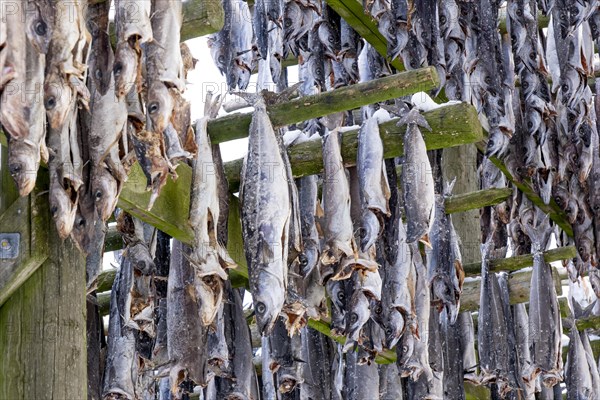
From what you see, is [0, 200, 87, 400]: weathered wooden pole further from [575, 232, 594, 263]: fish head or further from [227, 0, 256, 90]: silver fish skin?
[575, 232, 594, 263]: fish head

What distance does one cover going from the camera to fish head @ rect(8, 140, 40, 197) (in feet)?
13.0

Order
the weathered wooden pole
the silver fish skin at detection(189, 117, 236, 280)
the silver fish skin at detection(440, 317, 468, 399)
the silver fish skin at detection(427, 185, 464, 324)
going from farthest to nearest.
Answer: the silver fish skin at detection(440, 317, 468, 399) < the silver fish skin at detection(427, 185, 464, 324) < the silver fish skin at detection(189, 117, 236, 280) < the weathered wooden pole

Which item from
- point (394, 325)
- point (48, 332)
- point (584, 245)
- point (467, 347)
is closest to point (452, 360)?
point (467, 347)

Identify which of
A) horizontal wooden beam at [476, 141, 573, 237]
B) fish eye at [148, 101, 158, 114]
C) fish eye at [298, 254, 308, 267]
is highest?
horizontal wooden beam at [476, 141, 573, 237]

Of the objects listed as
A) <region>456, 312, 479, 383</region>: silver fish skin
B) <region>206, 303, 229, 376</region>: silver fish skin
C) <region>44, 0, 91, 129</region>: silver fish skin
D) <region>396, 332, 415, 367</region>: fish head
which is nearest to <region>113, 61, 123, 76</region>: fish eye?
<region>44, 0, 91, 129</region>: silver fish skin

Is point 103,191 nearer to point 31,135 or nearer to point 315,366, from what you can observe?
point 31,135

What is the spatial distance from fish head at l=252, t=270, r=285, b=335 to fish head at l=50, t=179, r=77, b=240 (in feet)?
3.40

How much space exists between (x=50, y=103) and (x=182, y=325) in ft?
6.33

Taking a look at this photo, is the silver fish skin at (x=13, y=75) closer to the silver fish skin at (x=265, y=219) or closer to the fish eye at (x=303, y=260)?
the silver fish skin at (x=265, y=219)

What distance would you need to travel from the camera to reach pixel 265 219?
5.20 metres

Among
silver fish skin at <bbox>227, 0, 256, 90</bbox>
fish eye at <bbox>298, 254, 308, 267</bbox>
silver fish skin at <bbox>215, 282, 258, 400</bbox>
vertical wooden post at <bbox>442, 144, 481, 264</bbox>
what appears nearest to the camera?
fish eye at <bbox>298, 254, 308, 267</bbox>

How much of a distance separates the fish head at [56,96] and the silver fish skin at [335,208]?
1986 mm

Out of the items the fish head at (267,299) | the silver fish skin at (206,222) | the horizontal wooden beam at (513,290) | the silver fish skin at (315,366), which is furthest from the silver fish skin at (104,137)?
the horizontal wooden beam at (513,290)

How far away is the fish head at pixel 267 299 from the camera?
203 inches
